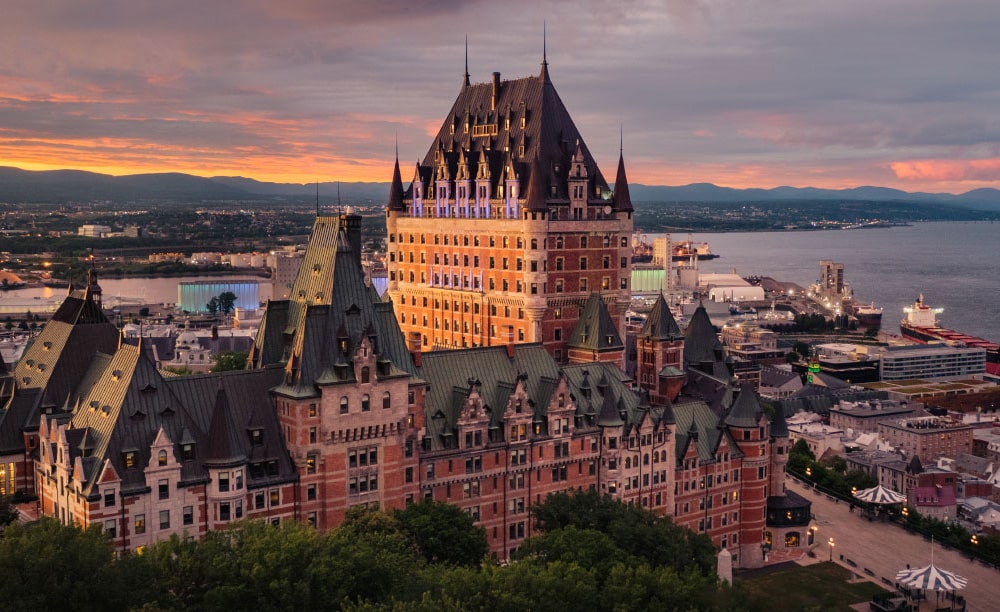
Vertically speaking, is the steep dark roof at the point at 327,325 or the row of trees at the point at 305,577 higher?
the steep dark roof at the point at 327,325

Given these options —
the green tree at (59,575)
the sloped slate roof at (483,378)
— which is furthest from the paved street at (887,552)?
the green tree at (59,575)

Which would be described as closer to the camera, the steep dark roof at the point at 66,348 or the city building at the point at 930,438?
the steep dark roof at the point at 66,348

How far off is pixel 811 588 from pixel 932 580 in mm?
9957

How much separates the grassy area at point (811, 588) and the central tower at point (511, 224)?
30.7 meters

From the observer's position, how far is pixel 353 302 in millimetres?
78875

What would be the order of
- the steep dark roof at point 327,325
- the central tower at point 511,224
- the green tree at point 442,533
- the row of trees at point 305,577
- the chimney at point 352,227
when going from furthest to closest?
1. the central tower at point 511,224
2. the chimney at point 352,227
3. the steep dark roof at point 327,325
4. the green tree at point 442,533
5. the row of trees at point 305,577

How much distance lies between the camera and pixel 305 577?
58.2 m

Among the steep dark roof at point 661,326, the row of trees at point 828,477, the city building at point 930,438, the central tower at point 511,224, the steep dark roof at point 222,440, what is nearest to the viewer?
Answer: the steep dark roof at point 222,440

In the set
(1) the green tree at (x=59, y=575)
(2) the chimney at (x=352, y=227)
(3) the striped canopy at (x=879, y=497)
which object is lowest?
(3) the striped canopy at (x=879, y=497)

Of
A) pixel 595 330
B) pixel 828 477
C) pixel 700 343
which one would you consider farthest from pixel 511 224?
pixel 828 477

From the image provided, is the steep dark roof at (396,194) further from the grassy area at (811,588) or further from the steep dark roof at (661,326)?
the grassy area at (811,588)

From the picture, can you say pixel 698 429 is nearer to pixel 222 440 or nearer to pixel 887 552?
pixel 887 552

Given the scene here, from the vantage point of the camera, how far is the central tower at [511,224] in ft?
356

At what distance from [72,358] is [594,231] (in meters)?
53.6
